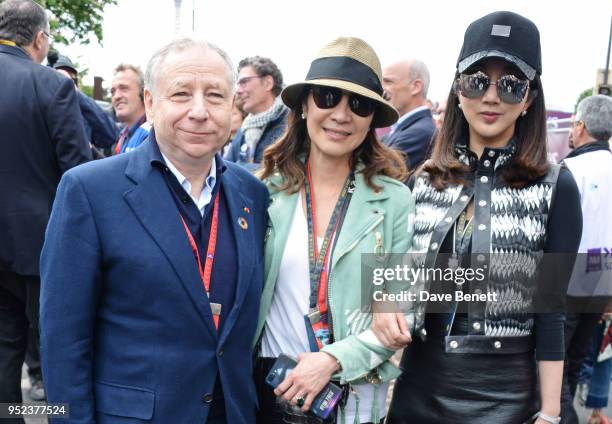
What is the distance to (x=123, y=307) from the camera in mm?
1869

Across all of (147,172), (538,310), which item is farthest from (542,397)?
(147,172)

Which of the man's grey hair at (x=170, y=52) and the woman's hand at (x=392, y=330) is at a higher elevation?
the man's grey hair at (x=170, y=52)

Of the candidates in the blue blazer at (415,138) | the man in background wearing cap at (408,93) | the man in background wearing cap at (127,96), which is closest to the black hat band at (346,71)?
the blue blazer at (415,138)

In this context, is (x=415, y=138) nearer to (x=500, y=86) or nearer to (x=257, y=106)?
(x=257, y=106)

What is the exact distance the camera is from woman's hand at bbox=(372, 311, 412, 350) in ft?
7.03

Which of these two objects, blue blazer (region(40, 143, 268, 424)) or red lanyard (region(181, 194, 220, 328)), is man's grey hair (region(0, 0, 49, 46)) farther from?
red lanyard (region(181, 194, 220, 328))

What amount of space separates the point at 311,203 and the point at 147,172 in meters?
0.74

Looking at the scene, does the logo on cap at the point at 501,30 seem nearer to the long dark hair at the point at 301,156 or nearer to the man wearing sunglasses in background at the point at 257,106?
the long dark hair at the point at 301,156

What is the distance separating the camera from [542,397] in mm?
2141

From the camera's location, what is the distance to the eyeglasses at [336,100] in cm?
246

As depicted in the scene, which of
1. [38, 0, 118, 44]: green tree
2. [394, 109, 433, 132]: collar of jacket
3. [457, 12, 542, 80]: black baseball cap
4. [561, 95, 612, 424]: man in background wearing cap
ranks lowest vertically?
[561, 95, 612, 424]: man in background wearing cap

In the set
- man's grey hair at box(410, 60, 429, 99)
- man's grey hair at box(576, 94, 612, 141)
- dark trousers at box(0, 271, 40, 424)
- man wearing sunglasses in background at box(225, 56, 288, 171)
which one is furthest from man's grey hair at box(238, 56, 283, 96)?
dark trousers at box(0, 271, 40, 424)

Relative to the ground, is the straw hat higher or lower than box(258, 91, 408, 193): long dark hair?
higher

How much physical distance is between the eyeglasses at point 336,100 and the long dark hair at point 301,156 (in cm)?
13
